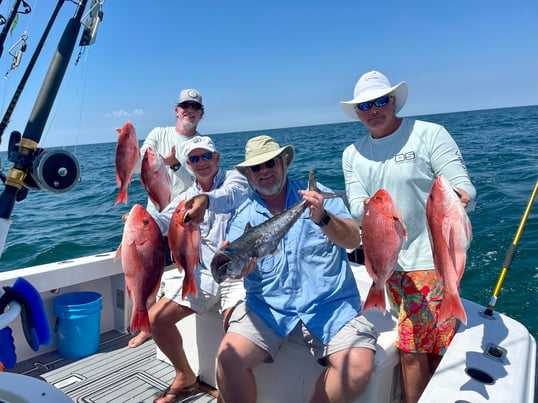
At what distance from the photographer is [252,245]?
218 centimetres

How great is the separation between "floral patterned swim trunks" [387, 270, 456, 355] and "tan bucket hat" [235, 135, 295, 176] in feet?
3.59

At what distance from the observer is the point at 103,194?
15203 millimetres

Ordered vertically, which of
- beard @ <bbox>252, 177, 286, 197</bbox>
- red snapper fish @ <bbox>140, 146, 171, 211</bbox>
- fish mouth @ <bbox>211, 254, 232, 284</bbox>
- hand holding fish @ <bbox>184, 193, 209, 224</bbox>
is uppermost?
red snapper fish @ <bbox>140, 146, 171, 211</bbox>

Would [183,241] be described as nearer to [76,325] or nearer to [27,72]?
[27,72]

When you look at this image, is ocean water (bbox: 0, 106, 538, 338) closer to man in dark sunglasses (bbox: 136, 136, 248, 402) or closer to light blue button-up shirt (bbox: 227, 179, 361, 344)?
man in dark sunglasses (bbox: 136, 136, 248, 402)

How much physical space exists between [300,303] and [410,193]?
0.96 metres

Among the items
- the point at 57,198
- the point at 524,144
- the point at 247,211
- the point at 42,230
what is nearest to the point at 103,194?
the point at 57,198

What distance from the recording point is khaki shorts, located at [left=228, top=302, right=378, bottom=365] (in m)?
2.38

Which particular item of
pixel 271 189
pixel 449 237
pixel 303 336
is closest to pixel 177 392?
pixel 303 336

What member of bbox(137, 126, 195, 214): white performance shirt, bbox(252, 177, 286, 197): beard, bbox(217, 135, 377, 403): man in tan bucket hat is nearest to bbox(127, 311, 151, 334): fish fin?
bbox(217, 135, 377, 403): man in tan bucket hat

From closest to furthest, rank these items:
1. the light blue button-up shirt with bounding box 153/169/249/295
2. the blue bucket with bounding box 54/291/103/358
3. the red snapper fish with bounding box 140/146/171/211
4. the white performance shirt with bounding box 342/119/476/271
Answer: the white performance shirt with bounding box 342/119/476/271 → the red snapper fish with bounding box 140/146/171/211 → the light blue button-up shirt with bounding box 153/169/249/295 → the blue bucket with bounding box 54/291/103/358

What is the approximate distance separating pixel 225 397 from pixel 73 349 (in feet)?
6.89

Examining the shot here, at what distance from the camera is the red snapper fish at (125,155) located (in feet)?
8.87

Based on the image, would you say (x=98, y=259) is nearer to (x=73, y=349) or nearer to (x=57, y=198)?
(x=73, y=349)
